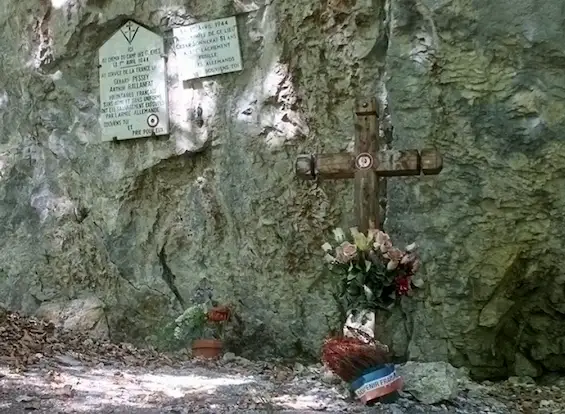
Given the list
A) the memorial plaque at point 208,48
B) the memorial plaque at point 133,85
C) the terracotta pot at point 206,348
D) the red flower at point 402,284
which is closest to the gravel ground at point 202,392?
the terracotta pot at point 206,348

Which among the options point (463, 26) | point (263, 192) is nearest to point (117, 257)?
point (263, 192)

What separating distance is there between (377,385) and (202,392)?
102 centimetres

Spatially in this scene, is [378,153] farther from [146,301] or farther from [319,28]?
[146,301]

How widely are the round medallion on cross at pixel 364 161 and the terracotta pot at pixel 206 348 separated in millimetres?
1994

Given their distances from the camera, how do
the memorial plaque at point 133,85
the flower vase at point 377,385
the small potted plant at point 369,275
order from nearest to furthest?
the flower vase at point 377,385
the small potted plant at point 369,275
the memorial plaque at point 133,85

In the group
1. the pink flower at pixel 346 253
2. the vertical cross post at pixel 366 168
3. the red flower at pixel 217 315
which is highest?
the vertical cross post at pixel 366 168

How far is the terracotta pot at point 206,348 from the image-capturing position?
5.77 m

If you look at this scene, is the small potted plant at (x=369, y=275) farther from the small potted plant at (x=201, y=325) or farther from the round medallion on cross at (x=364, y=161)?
the small potted plant at (x=201, y=325)

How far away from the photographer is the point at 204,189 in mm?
6492

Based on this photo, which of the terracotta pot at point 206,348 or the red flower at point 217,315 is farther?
the red flower at point 217,315

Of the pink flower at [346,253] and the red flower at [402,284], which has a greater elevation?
the pink flower at [346,253]

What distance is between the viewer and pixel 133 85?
268 inches

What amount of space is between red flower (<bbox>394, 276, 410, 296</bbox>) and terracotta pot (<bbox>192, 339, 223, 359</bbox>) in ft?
6.46

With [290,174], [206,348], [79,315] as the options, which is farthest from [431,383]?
[79,315]
